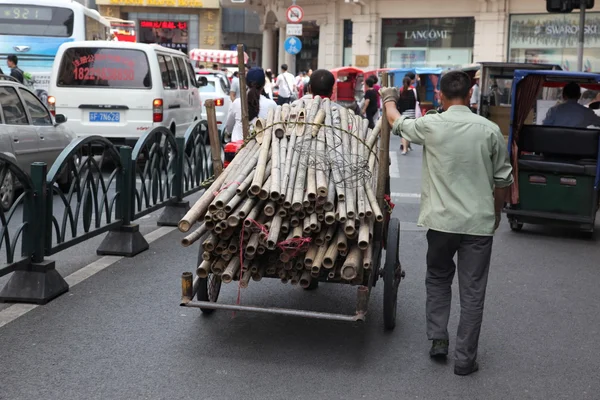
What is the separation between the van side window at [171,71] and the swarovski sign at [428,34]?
23501 mm

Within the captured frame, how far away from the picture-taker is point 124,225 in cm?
822

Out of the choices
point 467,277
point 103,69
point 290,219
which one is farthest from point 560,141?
point 103,69

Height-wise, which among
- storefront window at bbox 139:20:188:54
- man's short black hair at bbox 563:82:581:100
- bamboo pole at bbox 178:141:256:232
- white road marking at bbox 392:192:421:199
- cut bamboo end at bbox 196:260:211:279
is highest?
storefront window at bbox 139:20:188:54

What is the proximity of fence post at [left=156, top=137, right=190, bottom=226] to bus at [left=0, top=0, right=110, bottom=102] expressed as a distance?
10888 mm

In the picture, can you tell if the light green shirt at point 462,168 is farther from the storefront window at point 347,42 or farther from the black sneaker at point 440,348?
the storefront window at point 347,42

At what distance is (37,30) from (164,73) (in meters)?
6.33

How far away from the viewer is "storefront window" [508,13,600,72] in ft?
113

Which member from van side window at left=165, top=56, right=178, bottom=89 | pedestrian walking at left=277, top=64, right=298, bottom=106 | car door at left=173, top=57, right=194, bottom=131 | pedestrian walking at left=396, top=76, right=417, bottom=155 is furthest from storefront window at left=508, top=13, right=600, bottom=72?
van side window at left=165, top=56, right=178, bottom=89

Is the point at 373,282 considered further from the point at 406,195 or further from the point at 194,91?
the point at 194,91

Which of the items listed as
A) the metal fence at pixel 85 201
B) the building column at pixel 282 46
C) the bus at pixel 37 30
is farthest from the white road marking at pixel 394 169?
the building column at pixel 282 46

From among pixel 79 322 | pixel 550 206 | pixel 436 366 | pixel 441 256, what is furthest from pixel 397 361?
pixel 550 206

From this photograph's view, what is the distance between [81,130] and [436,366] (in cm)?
1032

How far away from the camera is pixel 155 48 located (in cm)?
1494

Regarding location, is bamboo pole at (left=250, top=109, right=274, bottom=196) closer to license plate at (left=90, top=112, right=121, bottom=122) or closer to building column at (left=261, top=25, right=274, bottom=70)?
license plate at (left=90, top=112, right=121, bottom=122)
